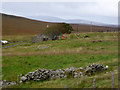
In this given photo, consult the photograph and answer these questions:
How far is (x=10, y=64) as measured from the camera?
2675 cm

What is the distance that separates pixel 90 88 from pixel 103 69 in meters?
7.12

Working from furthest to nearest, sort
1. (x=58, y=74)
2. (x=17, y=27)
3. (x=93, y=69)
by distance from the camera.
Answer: (x=17, y=27) → (x=93, y=69) → (x=58, y=74)

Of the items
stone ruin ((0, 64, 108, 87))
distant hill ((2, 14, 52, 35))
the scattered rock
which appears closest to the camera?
stone ruin ((0, 64, 108, 87))

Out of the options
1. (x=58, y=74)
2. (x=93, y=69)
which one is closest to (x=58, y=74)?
(x=58, y=74)

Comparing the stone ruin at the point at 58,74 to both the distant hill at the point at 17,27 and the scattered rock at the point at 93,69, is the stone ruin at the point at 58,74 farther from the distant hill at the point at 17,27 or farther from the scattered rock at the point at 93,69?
the distant hill at the point at 17,27

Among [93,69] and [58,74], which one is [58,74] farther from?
[93,69]

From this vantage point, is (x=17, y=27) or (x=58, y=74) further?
(x=17, y=27)

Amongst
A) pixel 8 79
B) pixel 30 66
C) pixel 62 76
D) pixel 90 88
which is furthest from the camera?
pixel 30 66

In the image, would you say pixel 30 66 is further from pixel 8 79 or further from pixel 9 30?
pixel 9 30

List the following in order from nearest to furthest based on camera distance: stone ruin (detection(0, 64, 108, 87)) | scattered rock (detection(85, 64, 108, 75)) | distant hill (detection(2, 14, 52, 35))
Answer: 1. stone ruin (detection(0, 64, 108, 87))
2. scattered rock (detection(85, 64, 108, 75))
3. distant hill (detection(2, 14, 52, 35))

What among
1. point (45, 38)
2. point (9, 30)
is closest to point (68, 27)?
point (45, 38)

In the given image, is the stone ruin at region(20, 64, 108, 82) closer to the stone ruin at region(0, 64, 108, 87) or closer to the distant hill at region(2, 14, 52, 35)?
the stone ruin at region(0, 64, 108, 87)

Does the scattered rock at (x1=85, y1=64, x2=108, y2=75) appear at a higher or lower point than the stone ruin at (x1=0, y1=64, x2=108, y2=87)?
higher

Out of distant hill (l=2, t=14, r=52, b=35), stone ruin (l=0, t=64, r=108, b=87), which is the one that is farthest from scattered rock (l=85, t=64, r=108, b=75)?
distant hill (l=2, t=14, r=52, b=35)
